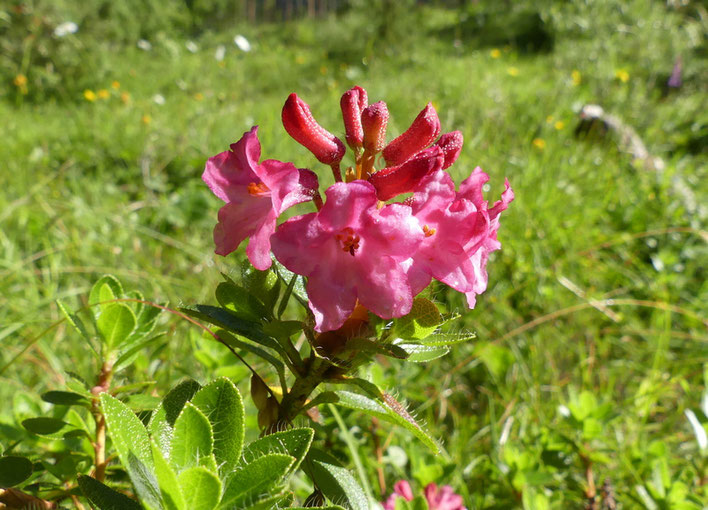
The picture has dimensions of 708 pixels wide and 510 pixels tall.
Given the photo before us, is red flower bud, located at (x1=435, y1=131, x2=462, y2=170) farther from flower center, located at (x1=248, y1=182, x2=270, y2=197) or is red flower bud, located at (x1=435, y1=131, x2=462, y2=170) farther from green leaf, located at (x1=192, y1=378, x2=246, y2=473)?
green leaf, located at (x1=192, y1=378, x2=246, y2=473)

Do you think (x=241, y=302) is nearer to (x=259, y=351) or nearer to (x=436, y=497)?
(x=259, y=351)

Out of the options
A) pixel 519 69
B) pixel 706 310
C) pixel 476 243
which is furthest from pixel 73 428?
pixel 519 69

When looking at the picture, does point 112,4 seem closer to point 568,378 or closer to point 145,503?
point 568,378

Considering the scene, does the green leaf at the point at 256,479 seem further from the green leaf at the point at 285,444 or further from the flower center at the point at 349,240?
the flower center at the point at 349,240

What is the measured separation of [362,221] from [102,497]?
380 mm

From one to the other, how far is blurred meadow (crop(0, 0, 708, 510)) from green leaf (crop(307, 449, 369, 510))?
242 mm

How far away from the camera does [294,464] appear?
500 millimetres

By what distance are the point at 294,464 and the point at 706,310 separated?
2300 mm

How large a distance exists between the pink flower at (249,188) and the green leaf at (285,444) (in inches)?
9.4

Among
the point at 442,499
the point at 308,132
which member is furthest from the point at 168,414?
the point at 442,499

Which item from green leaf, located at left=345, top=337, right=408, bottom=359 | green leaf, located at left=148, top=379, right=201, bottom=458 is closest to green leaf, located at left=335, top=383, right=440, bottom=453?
green leaf, located at left=345, top=337, right=408, bottom=359

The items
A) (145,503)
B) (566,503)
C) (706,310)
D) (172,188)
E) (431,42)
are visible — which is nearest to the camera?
(145,503)

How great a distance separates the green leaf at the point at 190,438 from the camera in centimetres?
49

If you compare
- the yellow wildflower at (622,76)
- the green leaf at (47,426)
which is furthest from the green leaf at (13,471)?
the yellow wildflower at (622,76)
